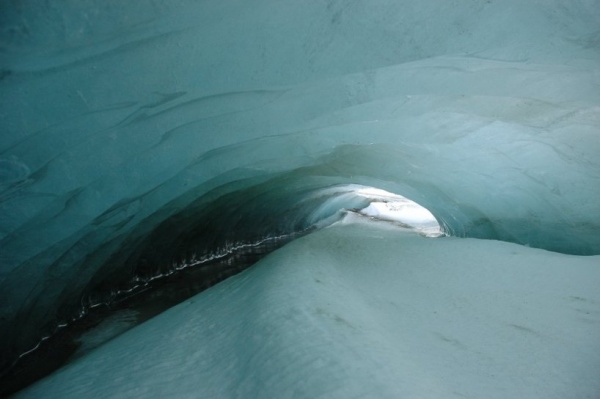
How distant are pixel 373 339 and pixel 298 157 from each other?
11.3ft

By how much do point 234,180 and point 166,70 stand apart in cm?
263

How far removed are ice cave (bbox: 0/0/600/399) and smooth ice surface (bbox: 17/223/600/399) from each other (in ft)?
0.05

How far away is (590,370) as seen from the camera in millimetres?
1701

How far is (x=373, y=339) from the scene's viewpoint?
1865 mm

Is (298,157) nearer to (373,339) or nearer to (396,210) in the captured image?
(373,339)

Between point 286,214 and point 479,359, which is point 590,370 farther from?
point 286,214

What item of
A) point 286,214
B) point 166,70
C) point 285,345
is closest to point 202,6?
point 166,70

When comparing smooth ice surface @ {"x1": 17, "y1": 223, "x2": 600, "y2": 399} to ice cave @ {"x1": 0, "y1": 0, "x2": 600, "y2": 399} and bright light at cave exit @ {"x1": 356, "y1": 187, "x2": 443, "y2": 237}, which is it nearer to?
ice cave @ {"x1": 0, "y1": 0, "x2": 600, "y2": 399}

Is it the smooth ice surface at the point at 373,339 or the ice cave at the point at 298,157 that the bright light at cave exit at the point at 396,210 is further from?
the smooth ice surface at the point at 373,339

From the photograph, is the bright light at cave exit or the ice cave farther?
the bright light at cave exit

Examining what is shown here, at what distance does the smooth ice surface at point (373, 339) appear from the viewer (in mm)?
1552

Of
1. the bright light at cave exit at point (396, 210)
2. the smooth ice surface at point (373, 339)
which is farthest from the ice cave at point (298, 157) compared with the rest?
→ the bright light at cave exit at point (396, 210)

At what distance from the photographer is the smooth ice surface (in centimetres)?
155

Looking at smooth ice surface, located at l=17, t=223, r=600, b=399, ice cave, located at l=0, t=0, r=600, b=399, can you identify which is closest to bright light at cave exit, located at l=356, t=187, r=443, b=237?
ice cave, located at l=0, t=0, r=600, b=399
